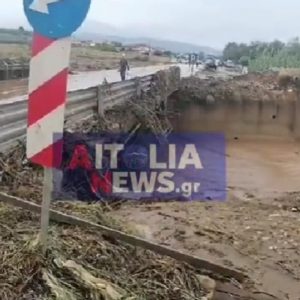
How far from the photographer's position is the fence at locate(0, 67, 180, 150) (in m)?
6.95

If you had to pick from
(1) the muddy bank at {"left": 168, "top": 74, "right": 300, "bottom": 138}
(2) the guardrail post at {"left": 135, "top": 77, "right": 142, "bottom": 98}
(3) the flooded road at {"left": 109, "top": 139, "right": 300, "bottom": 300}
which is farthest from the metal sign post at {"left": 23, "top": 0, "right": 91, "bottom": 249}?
(1) the muddy bank at {"left": 168, "top": 74, "right": 300, "bottom": 138}

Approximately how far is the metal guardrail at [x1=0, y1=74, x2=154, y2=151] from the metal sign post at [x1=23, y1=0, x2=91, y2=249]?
10.3ft

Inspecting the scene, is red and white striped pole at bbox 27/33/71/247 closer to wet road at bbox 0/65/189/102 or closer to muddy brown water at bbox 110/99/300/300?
muddy brown water at bbox 110/99/300/300

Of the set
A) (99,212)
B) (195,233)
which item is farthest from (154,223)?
(99,212)

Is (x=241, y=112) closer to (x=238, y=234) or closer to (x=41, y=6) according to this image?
(x=238, y=234)

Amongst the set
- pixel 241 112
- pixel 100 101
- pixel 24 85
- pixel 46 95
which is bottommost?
pixel 241 112

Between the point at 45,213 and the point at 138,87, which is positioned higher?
the point at 138,87

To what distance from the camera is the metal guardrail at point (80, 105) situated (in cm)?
693

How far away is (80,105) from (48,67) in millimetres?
6934

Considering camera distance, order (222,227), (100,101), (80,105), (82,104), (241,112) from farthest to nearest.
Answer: (241,112) < (100,101) < (82,104) < (80,105) < (222,227)

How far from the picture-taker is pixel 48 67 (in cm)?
349

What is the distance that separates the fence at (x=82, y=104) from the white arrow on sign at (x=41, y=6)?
3.44 m

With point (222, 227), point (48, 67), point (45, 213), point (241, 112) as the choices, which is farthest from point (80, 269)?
point (241, 112)

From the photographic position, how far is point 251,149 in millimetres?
26578
